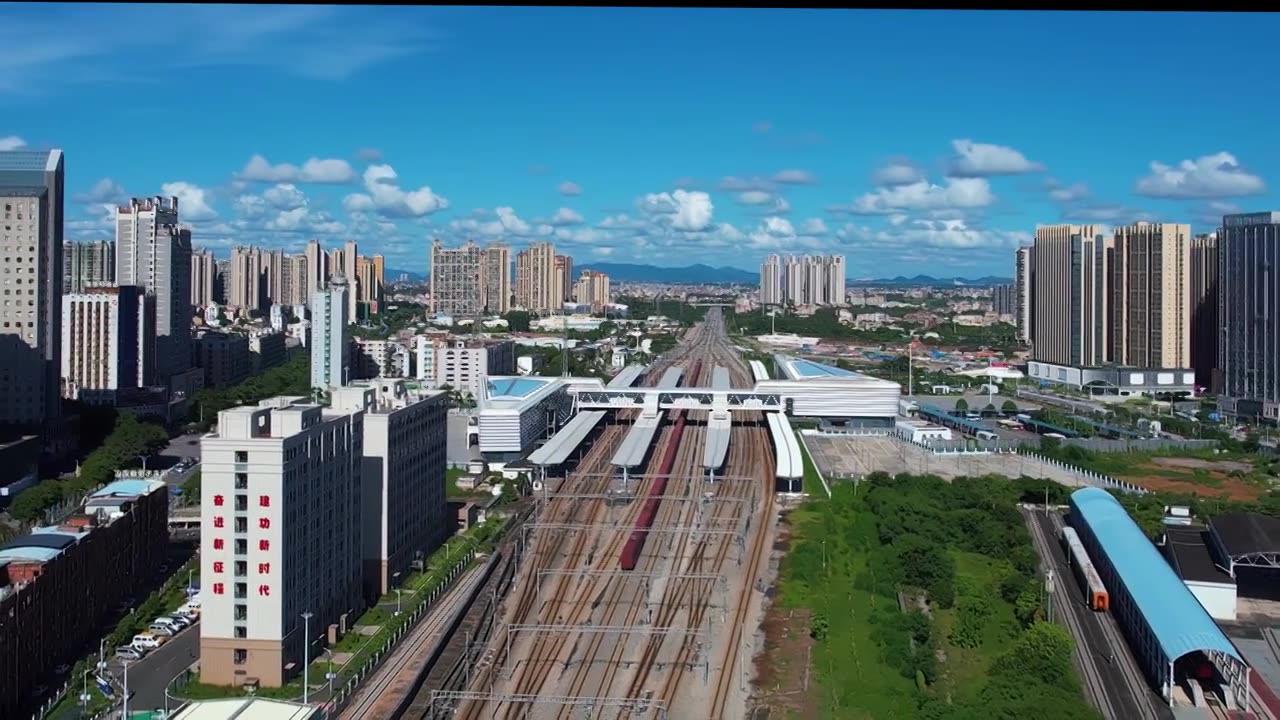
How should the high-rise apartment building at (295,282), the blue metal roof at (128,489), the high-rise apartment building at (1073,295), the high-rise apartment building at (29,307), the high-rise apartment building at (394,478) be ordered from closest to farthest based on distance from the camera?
the high-rise apartment building at (394,478)
the blue metal roof at (128,489)
the high-rise apartment building at (29,307)
the high-rise apartment building at (1073,295)
the high-rise apartment building at (295,282)

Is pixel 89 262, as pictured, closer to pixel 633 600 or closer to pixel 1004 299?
pixel 633 600

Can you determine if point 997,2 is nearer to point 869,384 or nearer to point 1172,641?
point 1172,641

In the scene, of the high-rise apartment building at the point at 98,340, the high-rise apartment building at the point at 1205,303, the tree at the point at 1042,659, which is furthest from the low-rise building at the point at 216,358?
the high-rise apartment building at the point at 1205,303

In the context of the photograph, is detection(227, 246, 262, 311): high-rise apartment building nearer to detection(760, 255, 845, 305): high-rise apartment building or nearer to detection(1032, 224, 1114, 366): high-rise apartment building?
detection(1032, 224, 1114, 366): high-rise apartment building

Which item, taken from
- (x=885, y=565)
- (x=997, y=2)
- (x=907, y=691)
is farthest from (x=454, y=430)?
(x=997, y=2)

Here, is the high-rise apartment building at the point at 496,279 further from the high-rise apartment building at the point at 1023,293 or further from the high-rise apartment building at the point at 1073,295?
the high-rise apartment building at the point at 1073,295

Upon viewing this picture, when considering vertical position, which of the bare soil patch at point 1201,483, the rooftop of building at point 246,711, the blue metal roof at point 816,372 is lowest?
the bare soil patch at point 1201,483

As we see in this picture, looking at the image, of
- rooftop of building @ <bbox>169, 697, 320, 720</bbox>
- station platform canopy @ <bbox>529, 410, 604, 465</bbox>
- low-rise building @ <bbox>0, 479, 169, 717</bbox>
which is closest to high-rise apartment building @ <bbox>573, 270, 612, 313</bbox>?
station platform canopy @ <bbox>529, 410, 604, 465</bbox>

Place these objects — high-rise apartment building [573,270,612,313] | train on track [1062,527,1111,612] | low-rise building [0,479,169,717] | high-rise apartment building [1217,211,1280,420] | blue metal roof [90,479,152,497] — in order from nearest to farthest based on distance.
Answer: low-rise building [0,479,169,717]
train on track [1062,527,1111,612]
blue metal roof [90,479,152,497]
high-rise apartment building [1217,211,1280,420]
high-rise apartment building [573,270,612,313]
